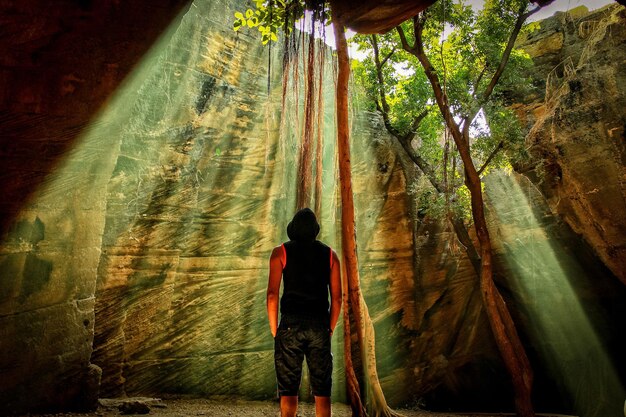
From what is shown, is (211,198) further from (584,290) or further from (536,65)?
(536,65)

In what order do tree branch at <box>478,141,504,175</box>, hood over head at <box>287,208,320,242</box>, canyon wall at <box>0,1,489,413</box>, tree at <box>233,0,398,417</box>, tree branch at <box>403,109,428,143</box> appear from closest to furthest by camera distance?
hood over head at <box>287,208,320,242</box>, canyon wall at <box>0,1,489,413</box>, tree at <box>233,0,398,417</box>, tree branch at <box>478,141,504,175</box>, tree branch at <box>403,109,428,143</box>

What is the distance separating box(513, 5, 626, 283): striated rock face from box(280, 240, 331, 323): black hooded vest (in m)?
6.40

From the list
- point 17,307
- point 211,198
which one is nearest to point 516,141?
point 211,198

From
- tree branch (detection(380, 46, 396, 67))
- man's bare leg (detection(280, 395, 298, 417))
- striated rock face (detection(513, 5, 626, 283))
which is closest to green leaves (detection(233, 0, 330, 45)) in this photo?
man's bare leg (detection(280, 395, 298, 417))

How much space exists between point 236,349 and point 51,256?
4.48m

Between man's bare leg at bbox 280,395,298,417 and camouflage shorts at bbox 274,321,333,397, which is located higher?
camouflage shorts at bbox 274,321,333,397

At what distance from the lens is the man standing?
115 inches

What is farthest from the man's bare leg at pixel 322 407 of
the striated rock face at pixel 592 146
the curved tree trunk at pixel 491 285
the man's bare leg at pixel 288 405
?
the striated rock face at pixel 592 146

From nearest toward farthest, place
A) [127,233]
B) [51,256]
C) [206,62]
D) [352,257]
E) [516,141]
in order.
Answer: [51,256] → [352,257] → [127,233] → [516,141] → [206,62]

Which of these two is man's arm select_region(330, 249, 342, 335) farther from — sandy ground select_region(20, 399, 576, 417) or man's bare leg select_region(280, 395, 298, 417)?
sandy ground select_region(20, 399, 576, 417)

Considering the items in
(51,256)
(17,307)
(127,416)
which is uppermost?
(51,256)

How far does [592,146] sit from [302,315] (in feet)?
22.6

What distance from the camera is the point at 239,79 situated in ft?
31.0

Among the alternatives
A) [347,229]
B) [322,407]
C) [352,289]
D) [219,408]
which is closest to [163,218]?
[219,408]
